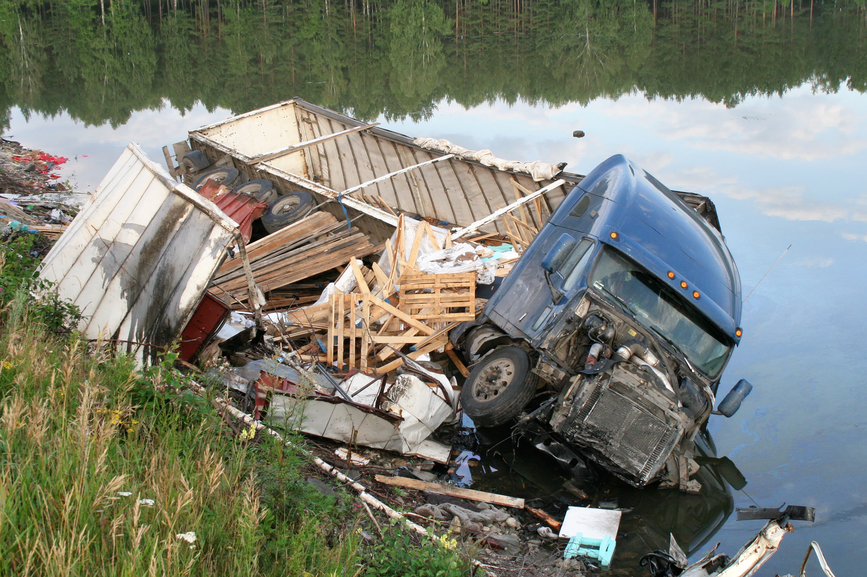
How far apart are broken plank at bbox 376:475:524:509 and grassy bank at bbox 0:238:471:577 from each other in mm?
1050

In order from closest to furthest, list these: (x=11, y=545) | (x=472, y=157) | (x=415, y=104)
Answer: (x=11, y=545)
(x=472, y=157)
(x=415, y=104)

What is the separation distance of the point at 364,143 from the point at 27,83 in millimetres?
19700

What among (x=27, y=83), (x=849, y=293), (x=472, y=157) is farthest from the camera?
(x=27, y=83)


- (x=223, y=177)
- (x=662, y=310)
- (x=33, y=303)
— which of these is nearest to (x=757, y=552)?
(x=662, y=310)

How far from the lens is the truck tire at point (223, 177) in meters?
12.3

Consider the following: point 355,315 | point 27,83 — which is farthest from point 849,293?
point 27,83

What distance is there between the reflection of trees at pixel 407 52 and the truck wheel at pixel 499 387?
55.3ft

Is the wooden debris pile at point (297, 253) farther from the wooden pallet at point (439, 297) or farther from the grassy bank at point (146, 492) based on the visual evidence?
the grassy bank at point (146, 492)

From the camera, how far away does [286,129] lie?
1500 centimetres

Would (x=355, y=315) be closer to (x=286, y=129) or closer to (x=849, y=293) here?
(x=849, y=293)

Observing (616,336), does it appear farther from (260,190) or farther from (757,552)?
(260,190)

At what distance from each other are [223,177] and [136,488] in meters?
10.0

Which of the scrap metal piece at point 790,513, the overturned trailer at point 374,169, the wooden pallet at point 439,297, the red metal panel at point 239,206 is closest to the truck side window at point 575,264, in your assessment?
the wooden pallet at point 439,297

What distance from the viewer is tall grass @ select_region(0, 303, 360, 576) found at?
279 cm
